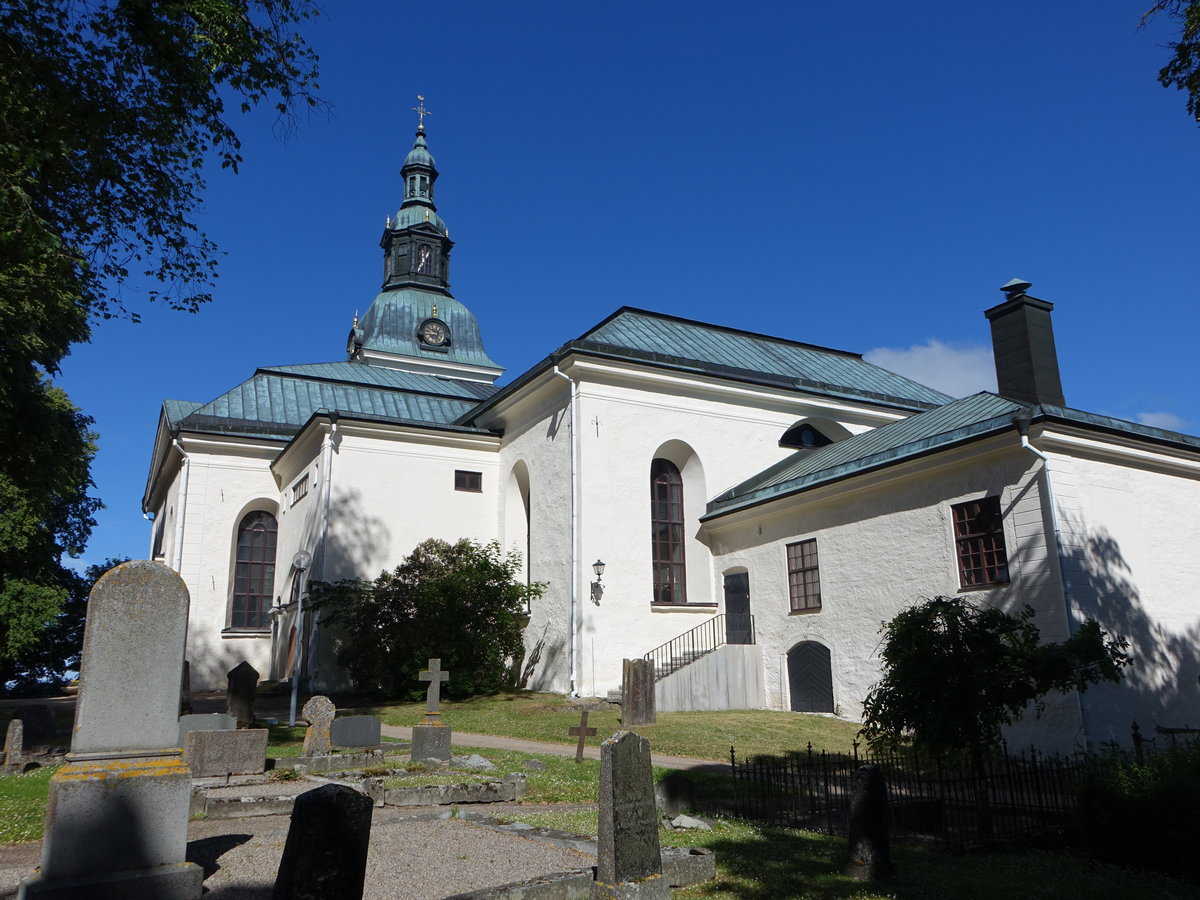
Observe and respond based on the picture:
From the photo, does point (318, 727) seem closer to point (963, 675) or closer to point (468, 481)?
point (963, 675)

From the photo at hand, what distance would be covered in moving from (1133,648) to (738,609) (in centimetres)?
868

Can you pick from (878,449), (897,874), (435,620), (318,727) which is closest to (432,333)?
(435,620)

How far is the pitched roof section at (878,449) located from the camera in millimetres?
15820

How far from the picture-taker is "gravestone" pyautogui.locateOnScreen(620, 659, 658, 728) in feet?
52.2

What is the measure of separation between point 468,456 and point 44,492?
11.5 metres

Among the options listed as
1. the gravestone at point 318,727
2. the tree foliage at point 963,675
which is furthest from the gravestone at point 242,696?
the tree foliage at point 963,675

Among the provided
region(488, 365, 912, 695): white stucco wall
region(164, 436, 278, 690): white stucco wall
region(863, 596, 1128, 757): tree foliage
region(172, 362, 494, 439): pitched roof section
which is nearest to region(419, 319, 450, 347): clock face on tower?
region(172, 362, 494, 439): pitched roof section

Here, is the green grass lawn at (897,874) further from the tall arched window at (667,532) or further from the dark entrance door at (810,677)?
the tall arched window at (667,532)

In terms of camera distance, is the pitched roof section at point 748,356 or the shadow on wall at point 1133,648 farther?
the pitched roof section at point 748,356

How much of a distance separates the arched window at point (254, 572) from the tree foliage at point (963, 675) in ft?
77.0

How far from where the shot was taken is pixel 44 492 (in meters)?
16.3

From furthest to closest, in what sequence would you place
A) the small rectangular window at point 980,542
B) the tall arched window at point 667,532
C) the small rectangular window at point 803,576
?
1. the tall arched window at point 667,532
2. the small rectangular window at point 803,576
3. the small rectangular window at point 980,542

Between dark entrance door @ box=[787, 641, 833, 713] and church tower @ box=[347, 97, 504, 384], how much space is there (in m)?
27.5

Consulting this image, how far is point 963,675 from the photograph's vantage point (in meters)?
8.74
